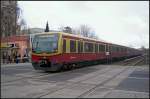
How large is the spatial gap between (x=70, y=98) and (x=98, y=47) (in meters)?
24.4

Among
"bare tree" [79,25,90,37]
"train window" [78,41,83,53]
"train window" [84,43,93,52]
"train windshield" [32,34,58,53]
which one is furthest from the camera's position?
"bare tree" [79,25,90,37]

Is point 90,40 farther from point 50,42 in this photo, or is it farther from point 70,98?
point 70,98

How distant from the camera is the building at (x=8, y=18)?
2097 inches

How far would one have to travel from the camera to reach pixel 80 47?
27.4 meters

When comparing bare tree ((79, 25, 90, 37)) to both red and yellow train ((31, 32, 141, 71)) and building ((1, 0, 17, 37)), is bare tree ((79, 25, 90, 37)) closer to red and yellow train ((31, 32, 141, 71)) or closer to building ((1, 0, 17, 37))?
building ((1, 0, 17, 37))

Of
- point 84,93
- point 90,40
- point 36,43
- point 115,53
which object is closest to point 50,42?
point 36,43

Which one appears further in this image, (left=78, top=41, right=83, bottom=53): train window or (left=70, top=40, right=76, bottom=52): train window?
(left=78, top=41, right=83, bottom=53): train window

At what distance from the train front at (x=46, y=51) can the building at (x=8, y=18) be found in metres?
30.6

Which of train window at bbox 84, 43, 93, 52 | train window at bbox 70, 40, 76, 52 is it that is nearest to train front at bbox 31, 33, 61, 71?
train window at bbox 70, 40, 76, 52

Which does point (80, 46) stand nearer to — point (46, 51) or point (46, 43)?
point (46, 43)

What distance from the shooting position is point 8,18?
205ft

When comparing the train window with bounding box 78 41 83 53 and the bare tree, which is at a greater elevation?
the bare tree

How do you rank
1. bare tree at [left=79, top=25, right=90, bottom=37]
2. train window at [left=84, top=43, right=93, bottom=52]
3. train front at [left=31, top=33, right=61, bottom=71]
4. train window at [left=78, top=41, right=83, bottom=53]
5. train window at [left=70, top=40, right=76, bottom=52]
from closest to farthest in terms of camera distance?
train front at [left=31, top=33, right=61, bottom=71] < train window at [left=70, top=40, right=76, bottom=52] < train window at [left=78, top=41, right=83, bottom=53] < train window at [left=84, top=43, right=93, bottom=52] < bare tree at [left=79, top=25, right=90, bottom=37]

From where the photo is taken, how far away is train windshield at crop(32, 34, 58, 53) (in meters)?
22.7
